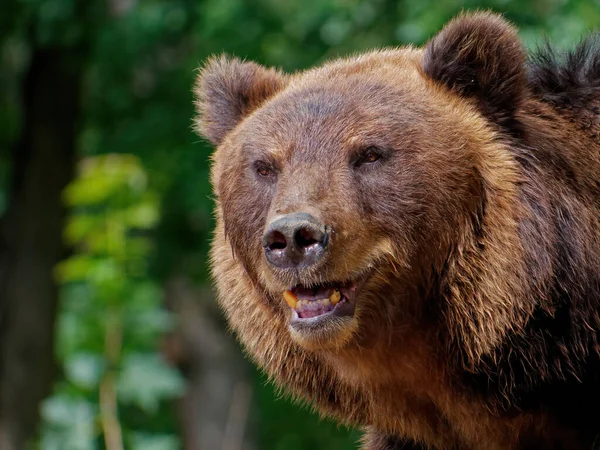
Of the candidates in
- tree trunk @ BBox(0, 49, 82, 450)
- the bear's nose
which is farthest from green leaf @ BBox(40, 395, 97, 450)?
tree trunk @ BBox(0, 49, 82, 450)

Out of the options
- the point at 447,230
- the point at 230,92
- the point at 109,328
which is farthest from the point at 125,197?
the point at 447,230

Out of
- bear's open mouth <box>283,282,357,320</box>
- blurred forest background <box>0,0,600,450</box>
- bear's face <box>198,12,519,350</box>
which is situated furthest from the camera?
blurred forest background <box>0,0,600,450</box>

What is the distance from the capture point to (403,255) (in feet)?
13.7

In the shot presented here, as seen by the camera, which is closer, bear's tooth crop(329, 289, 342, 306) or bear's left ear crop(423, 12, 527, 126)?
bear's tooth crop(329, 289, 342, 306)

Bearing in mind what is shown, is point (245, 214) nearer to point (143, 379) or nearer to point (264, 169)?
point (264, 169)

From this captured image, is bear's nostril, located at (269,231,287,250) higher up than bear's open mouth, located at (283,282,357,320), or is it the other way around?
bear's nostril, located at (269,231,287,250)

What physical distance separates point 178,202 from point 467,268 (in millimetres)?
7851

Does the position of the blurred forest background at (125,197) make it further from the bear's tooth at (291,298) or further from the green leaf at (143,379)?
the bear's tooth at (291,298)

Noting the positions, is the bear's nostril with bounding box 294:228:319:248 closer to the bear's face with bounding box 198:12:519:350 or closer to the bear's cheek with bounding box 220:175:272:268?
the bear's face with bounding box 198:12:519:350

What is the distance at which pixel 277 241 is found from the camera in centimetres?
392

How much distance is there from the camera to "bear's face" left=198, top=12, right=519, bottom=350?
4.01m

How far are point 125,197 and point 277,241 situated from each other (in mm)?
3170

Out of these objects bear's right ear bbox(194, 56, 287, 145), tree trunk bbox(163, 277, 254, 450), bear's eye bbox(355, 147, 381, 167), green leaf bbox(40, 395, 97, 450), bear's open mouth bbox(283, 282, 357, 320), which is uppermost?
bear's right ear bbox(194, 56, 287, 145)

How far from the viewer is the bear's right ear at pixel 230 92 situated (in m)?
4.95
